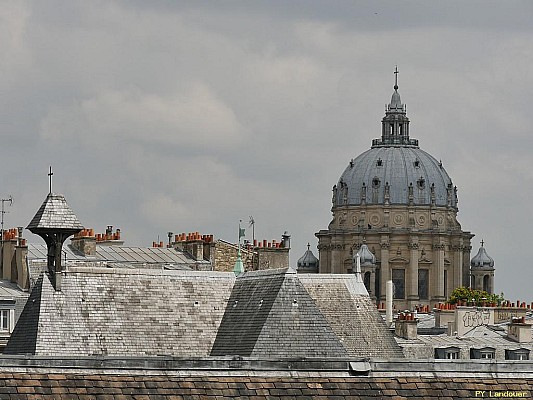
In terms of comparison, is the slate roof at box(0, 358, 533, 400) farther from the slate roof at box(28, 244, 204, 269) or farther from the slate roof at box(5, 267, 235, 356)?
the slate roof at box(28, 244, 204, 269)

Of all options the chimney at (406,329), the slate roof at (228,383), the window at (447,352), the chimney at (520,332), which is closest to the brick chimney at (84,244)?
the chimney at (406,329)

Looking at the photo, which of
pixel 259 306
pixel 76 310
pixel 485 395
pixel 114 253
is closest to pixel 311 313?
pixel 259 306

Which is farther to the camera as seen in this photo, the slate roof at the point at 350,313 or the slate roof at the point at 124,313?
the slate roof at the point at 350,313

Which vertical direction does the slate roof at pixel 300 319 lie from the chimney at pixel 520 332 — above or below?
below

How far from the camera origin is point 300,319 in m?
55.8

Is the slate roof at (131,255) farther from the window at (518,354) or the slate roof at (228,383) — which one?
the slate roof at (228,383)

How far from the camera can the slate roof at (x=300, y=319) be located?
5534 cm

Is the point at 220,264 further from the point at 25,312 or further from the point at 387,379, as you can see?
the point at 387,379

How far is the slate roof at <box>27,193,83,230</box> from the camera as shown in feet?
188

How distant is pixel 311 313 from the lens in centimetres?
5609

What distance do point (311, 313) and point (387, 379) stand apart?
60.5 ft

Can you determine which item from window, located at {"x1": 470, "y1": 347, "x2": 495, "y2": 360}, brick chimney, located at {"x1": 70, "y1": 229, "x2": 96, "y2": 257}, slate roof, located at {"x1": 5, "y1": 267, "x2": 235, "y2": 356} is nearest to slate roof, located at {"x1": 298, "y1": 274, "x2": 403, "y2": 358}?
slate roof, located at {"x1": 5, "y1": 267, "x2": 235, "y2": 356}

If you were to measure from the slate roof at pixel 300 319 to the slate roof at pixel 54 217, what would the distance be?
14.9 feet

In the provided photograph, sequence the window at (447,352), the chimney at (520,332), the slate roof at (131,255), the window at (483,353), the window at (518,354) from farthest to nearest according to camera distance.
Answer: the chimney at (520,332) → the slate roof at (131,255) → the window at (483,353) → the window at (518,354) → the window at (447,352)
